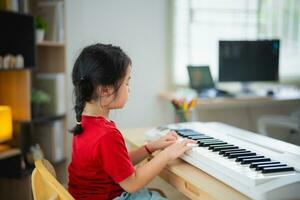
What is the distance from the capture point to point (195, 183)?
1096mm

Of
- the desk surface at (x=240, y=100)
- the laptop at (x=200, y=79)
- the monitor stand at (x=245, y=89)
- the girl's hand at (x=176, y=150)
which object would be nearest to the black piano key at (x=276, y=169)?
the girl's hand at (x=176, y=150)

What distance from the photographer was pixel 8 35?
2.22 m

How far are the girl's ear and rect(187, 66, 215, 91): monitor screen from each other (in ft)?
5.81

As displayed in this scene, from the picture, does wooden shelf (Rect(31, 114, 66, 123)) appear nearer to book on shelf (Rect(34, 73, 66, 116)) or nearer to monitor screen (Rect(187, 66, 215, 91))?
book on shelf (Rect(34, 73, 66, 116))

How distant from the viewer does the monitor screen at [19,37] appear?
219 centimetres

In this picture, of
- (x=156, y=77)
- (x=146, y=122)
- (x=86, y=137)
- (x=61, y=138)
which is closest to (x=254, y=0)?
(x=156, y=77)

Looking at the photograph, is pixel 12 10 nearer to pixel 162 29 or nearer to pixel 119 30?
pixel 119 30

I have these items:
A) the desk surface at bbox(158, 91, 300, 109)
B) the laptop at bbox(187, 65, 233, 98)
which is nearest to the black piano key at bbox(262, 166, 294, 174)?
the desk surface at bbox(158, 91, 300, 109)

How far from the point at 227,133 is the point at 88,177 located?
594 millimetres

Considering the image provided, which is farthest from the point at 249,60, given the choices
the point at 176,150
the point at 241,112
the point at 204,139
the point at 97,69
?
the point at 97,69

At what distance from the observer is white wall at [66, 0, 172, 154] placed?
9.68ft

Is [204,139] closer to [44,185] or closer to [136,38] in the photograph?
[44,185]

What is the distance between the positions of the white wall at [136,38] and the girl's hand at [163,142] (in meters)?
1.57

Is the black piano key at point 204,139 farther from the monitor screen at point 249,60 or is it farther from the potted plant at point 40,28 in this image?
the monitor screen at point 249,60
